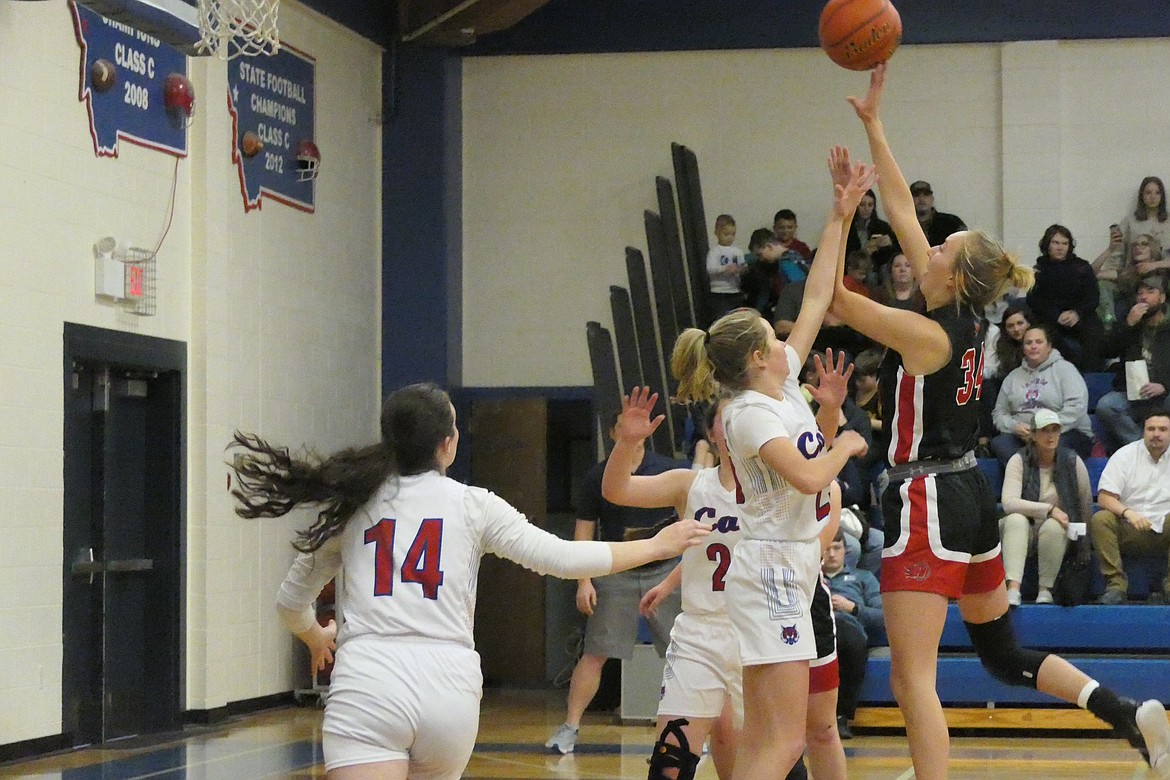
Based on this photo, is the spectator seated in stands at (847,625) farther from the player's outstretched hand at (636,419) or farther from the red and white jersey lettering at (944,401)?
the player's outstretched hand at (636,419)

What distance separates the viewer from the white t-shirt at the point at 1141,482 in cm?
941

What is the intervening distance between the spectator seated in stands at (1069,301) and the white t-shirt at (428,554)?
8.62 meters

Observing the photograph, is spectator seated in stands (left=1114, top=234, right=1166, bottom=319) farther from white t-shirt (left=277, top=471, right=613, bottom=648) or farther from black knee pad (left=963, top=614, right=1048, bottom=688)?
white t-shirt (left=277, top=471, right=613, bottom=648)

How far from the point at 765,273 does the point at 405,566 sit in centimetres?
894

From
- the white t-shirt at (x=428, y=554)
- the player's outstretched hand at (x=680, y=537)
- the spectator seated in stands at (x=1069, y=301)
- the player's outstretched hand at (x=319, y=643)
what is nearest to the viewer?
the white t-shirt at (x=428, y=554)

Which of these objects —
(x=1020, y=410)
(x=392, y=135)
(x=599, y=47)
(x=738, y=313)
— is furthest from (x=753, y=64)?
(x=738, y=313)

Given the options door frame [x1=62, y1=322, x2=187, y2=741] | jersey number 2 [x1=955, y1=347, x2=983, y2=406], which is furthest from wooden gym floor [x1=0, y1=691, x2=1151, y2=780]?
jersey number 2 [x1=955, y1=347, x2=983, y2=406]

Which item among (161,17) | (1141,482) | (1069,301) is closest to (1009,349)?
(1069,301)

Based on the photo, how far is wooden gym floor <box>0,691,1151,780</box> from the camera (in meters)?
7.32

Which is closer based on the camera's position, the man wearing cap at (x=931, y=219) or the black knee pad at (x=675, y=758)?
the black knee pad at (x=675, y=758)

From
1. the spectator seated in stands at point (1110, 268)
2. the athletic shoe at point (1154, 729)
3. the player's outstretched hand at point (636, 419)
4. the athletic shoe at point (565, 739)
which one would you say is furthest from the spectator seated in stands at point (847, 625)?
the player's outstretched hand at point (636, 419)

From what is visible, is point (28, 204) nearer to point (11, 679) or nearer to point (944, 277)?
point (11, 679)

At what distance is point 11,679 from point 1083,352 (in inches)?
307

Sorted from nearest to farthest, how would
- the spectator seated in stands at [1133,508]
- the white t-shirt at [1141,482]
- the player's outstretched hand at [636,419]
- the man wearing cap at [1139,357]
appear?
the player's outstretched hand at [636,419] < the spectator seated in stands at [1133,508] < the white t-shirt at [1141,482] < the man wearing cap at [1139,357]
